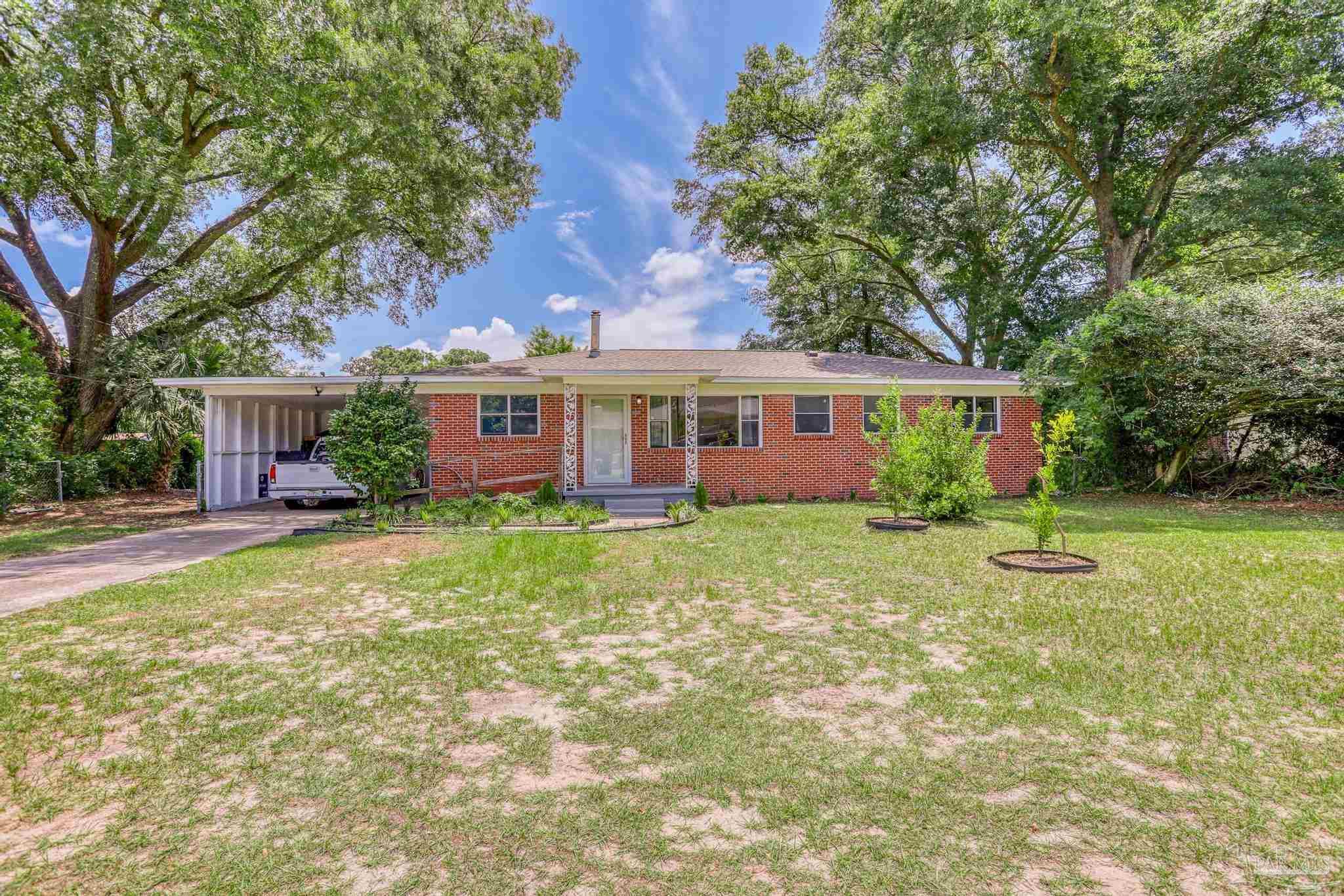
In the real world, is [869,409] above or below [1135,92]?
below

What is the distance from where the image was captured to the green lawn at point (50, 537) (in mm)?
8172

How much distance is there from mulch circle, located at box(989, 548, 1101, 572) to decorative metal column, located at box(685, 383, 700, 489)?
6.53m

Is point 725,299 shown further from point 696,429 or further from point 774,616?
point 774,616

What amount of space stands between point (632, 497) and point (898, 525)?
5.16 m

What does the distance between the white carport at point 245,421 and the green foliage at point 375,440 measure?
2.76 m

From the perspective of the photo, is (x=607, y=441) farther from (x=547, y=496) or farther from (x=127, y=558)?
(x=127, y=558)

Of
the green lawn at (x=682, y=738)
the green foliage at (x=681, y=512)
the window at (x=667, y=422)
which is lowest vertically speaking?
the green lawn at (x=682, y=738)

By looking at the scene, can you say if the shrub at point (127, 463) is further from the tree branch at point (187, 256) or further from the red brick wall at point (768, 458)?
the red brick wall at point (768, 458)

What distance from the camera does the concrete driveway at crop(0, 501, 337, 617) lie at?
19.4 ft

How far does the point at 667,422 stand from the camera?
531 inches

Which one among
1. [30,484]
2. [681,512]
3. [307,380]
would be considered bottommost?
[681,512]

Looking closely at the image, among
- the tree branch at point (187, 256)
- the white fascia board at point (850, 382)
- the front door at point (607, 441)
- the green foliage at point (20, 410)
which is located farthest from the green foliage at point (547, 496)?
the tree branch at point (187, 256)

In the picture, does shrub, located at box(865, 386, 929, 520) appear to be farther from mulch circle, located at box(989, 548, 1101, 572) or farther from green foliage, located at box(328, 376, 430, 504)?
green foliage, located at box(328, 376, 430, 504)

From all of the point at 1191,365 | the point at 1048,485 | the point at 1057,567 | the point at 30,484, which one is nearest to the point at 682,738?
the point at 1057,567
